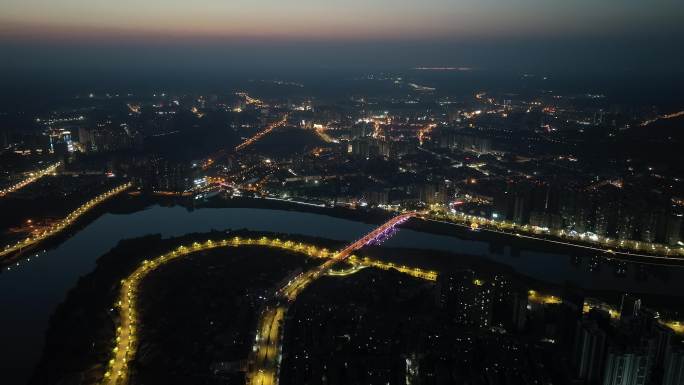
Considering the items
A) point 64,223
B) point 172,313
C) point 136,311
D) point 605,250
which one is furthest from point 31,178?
point 605,250

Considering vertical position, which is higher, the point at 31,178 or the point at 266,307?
the point at 266,307

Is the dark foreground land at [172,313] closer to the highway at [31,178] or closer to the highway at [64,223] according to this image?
the highway at [64,223]

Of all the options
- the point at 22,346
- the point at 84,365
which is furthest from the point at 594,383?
the point at 22,346

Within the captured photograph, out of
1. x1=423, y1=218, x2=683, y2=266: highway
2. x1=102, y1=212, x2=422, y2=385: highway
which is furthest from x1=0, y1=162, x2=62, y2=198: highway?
x1=423, y1=218, x2=683, y2=266: highway

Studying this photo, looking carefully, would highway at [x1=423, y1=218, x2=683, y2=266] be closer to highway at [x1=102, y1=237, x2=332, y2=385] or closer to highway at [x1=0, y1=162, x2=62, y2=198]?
highway at [x1=102, y1=237, x2=332, y2=385]

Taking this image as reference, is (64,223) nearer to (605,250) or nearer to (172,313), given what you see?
(172,313)
